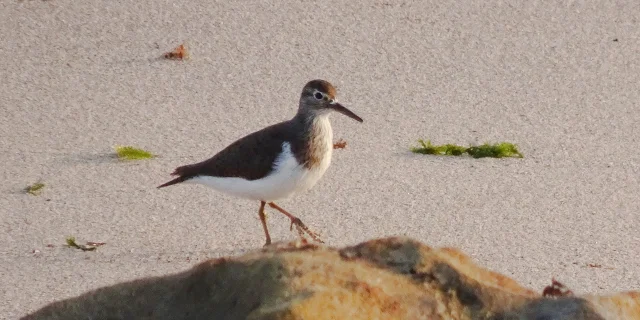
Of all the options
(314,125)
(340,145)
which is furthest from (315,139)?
(340,145)

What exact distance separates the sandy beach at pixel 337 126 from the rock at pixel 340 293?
191 centimetres

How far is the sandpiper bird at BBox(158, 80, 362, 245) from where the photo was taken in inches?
268

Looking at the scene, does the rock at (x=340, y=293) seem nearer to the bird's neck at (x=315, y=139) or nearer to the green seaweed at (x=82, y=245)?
the green seaweed at (x=82, y=245)

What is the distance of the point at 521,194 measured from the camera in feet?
23.9

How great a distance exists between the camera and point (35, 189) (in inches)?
282

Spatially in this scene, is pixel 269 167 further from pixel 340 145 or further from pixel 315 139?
pixel 340 145

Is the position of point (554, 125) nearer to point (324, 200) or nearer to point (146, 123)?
point (324, 200)

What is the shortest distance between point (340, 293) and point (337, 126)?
483cm

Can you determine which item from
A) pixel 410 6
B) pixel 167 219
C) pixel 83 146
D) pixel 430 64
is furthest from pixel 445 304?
pixel 410 6

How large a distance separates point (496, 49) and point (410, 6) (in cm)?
101

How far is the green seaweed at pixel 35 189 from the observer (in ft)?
23.4

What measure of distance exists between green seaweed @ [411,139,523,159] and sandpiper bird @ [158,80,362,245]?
971 mm

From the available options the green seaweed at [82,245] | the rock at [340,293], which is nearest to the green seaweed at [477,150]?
the green seaweed at [82,245]

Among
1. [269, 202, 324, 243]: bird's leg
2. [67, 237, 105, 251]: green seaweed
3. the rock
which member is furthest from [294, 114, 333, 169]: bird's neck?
the rock
